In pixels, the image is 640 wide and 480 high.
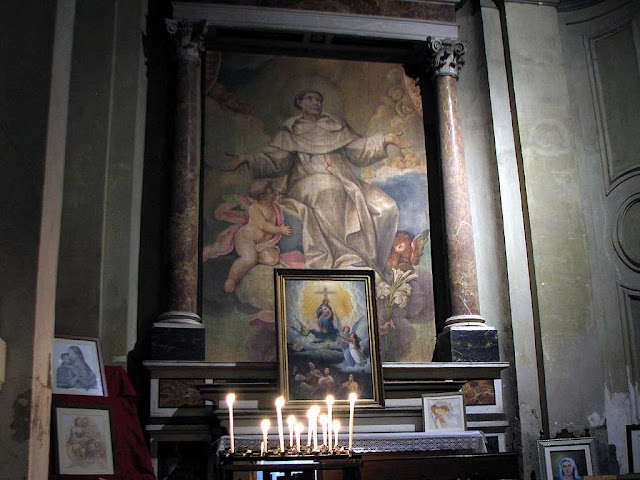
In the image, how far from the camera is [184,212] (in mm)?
8016

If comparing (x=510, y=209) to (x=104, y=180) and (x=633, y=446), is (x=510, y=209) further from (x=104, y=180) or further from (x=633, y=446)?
(x=104, y=180)

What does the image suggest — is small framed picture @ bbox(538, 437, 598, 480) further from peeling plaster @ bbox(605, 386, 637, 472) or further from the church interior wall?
peeling plaster @ bbox(605, 386, 637, 472)

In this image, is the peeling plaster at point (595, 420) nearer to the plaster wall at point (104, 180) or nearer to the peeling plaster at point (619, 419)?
the peeling plaster at point (619, 419)

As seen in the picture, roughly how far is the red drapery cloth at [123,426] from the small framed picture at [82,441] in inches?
1.8

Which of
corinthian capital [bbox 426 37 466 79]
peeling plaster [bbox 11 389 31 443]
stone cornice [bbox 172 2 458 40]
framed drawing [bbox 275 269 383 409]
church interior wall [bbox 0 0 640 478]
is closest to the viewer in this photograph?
peeling plaster [bbox 11 389 31 443]

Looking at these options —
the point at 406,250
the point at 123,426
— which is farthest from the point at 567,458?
the point at 123,426

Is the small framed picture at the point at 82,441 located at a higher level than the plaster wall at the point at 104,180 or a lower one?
lower

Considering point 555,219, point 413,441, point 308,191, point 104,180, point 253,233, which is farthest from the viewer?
point 308,191

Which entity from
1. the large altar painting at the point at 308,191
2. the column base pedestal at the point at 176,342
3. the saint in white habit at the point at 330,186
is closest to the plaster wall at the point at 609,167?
the large altar painting at the point at 308,191

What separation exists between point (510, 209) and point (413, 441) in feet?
9.54

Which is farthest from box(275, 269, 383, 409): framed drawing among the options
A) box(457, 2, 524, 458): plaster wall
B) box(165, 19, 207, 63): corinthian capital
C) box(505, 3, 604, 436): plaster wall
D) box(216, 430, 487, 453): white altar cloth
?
box(165, 19, 207, 63): corinthian capital

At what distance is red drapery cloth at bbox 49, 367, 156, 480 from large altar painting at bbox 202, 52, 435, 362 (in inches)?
56.4

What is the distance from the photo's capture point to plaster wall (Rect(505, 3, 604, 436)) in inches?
313

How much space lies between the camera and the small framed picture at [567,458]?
23.7ft
